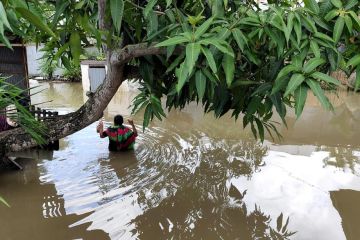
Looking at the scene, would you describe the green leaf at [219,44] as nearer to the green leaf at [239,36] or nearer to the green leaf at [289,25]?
the green leaf at [239,36]

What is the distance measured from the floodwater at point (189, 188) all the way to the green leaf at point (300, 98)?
2.05m

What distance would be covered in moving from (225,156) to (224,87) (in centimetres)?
309

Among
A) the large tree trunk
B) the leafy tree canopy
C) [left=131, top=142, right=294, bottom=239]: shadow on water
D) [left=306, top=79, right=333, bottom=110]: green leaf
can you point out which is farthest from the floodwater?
[left=306, top=79, right=333, bottom=110]: green leaf

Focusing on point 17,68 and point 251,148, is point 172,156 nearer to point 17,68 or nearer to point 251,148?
point 251,148

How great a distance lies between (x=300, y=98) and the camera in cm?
167

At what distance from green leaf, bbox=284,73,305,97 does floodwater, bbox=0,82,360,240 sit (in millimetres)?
2083

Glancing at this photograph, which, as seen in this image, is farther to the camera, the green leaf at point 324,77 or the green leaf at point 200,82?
the green leaf at point 200,82

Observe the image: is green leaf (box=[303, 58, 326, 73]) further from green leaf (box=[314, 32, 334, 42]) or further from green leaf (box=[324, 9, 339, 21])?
green leaf (box=[324, 9, 339, 21])

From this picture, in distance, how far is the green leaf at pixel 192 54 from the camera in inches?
61.5

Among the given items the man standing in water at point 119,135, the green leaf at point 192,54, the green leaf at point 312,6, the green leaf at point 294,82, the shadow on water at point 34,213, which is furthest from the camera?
the man standing in water at point 119,135

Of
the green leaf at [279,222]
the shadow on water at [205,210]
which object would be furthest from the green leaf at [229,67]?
the green leaf at [279,222]

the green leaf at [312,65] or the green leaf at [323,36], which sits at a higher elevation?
the green leaf at [323,36]

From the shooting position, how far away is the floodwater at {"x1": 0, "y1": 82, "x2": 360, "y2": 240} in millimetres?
3472

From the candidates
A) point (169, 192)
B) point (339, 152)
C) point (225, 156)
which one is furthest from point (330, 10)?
point (339, 152)
